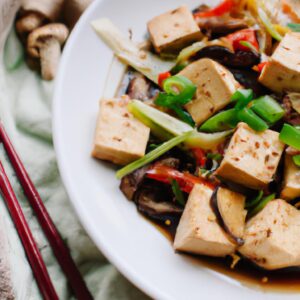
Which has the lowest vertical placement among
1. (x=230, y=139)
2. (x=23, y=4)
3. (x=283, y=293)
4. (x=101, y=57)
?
(x=283, y=293)

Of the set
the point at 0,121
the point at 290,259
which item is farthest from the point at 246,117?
the point at 0,121

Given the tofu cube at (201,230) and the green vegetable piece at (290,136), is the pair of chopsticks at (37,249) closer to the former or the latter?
the tofu cube at (201,230)

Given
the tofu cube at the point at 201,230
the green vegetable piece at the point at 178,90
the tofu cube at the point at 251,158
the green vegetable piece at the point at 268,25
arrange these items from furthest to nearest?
1. the green vegetable piece at the point at 268,25
2. the green vegetable piece at the point at 178,90
3. the tofu cube at the point at 251,158
4. the tofu cube at the point at 201,230

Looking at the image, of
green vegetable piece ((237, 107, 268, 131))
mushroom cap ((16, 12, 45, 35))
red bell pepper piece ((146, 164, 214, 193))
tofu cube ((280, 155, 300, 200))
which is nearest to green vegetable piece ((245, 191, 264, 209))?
tofu cube ((280, 155, 300, 200))

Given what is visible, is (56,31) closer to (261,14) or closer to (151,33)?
(151,33)

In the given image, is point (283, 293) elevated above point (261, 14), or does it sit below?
below

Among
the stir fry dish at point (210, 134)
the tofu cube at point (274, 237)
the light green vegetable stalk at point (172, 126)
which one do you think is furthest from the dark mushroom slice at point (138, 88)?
the tofu cube at point (274, 237)
